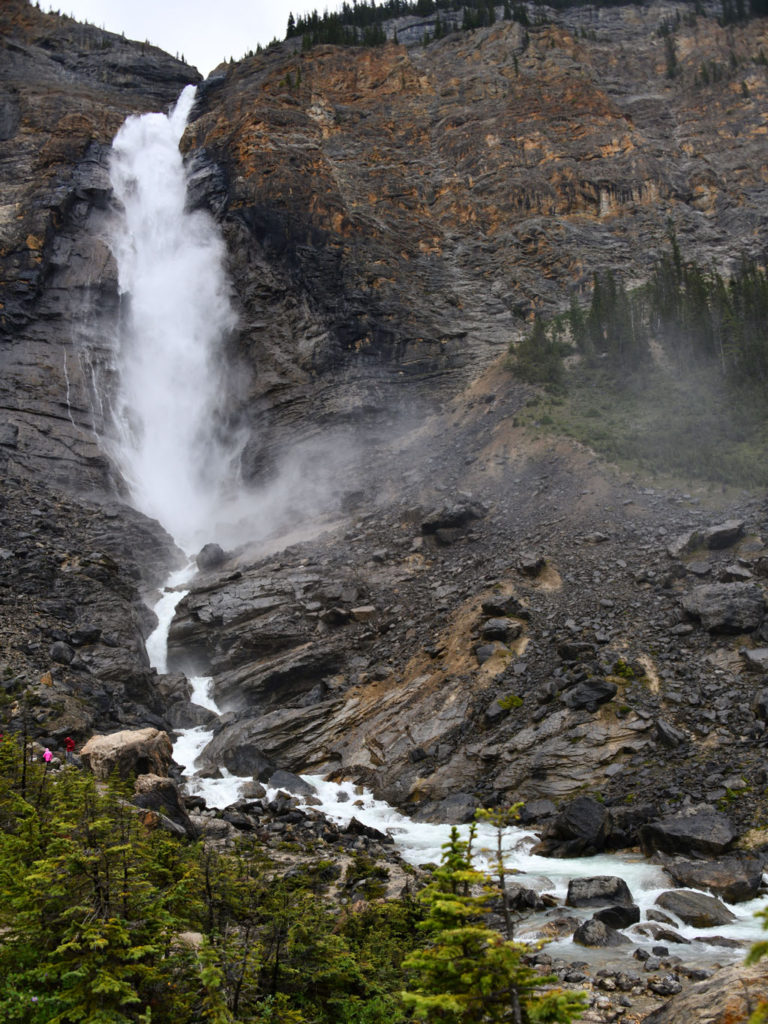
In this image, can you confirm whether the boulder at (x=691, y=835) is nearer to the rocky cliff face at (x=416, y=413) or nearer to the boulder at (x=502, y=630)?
the rocky cliff face at (x=416, y=413)

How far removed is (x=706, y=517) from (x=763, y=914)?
951 inches

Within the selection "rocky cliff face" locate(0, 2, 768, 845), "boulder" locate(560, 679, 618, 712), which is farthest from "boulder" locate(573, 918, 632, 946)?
"boulder" locate(560, 679, 618, 712)

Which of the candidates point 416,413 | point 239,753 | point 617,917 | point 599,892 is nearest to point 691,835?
point 599,892

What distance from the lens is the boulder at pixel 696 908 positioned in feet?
33.4

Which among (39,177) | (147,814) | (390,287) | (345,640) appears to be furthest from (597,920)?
(39,177)

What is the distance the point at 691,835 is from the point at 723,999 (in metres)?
7.94

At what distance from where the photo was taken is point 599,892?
11.0m

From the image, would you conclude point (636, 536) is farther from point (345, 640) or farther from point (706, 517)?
point (345, 640)

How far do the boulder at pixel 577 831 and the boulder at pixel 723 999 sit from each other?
25.4 ft

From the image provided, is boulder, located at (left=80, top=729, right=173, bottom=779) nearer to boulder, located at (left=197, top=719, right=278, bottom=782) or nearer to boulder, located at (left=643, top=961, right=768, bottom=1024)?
boulder, located at (left=197, top=719, right=278, bottom=782)

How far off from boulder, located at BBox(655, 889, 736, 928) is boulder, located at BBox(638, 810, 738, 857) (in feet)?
5.71

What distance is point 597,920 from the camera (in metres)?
9.91

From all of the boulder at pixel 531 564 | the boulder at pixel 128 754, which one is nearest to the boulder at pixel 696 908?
the boulder at pixel 128 754

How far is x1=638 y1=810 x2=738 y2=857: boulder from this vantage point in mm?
12570
